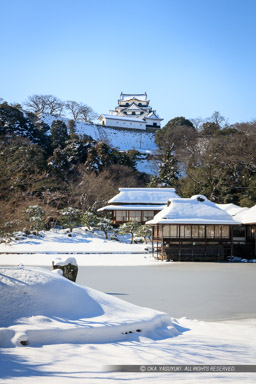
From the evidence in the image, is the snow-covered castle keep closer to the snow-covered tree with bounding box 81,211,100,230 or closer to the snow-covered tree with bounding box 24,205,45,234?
the snow-covered tree with bounding box 81,211,100,230

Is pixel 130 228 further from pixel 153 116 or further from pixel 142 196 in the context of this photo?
pixel 153 116

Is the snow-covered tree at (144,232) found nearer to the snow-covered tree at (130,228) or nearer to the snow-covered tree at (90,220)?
the snow-covered tree at (130,228)

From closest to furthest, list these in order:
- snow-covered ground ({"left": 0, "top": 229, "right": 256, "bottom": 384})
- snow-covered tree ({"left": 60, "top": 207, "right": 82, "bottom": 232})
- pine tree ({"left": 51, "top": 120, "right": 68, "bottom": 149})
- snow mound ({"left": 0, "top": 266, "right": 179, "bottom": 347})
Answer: snow-covered ground ({"left": 0, "top": 229, "right": 256, "bottom": 384}) < snow mound ({"left": 0, "top": 266, "right": 179, "bottom": 347}) < snow-covered tree ({"left": 60, "top": 207, "right": 82, "bottom": 232}) < pine tree ({"left": 51, "top": 120, "right": 68, "bottom": 149})

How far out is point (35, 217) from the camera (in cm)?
3316

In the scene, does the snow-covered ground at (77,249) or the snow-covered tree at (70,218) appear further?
the snow-covered tree at (70,218)

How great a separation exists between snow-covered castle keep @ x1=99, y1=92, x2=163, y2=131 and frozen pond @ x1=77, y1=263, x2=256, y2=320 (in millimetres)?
53961

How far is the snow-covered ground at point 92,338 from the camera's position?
17.7 feet

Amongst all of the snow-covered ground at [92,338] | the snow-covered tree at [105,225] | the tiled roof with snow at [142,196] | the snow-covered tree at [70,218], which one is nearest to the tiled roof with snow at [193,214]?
the snow-covered tree at [105,225]

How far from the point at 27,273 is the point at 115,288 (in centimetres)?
659

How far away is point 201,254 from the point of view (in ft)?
90.4

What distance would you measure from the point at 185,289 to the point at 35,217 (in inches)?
808

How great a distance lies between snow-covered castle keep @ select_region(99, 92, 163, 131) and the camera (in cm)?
7350

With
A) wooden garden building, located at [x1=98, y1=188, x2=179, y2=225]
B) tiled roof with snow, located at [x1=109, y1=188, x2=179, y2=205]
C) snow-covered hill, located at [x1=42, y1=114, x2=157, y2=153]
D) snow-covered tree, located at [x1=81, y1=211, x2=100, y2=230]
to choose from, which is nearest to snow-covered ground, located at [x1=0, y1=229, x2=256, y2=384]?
snow-covered tree, located at [x1=81, y1=211, x2=100, y2=230]

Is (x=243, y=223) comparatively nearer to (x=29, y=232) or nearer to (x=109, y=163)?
(x=29, y=232)
